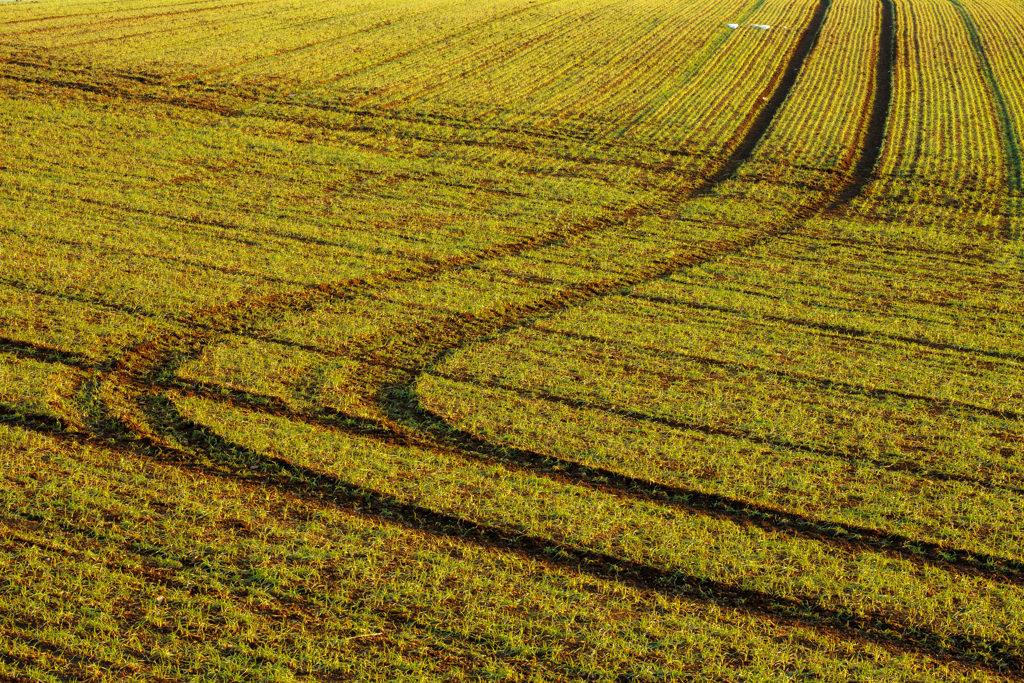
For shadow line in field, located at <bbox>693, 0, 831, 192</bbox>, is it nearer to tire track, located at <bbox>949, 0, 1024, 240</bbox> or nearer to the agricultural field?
the agricultural field

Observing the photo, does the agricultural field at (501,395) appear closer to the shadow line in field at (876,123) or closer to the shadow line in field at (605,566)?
the shadow line in field at (605,566)

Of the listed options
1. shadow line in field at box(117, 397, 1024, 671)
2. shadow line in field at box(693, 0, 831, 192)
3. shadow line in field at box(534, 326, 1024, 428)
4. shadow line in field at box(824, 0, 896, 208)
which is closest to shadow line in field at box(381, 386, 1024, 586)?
shadow line in field at box(117, 397, 1024, 671)

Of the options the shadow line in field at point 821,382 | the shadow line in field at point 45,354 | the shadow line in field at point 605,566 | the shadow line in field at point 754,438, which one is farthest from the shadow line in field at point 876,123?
the shadow line in field at point 45,354

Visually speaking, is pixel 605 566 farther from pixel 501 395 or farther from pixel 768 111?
pixel 768 111

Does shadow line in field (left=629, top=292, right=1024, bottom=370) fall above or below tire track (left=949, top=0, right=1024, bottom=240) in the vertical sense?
below

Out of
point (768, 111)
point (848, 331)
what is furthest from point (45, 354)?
point (768, 111)

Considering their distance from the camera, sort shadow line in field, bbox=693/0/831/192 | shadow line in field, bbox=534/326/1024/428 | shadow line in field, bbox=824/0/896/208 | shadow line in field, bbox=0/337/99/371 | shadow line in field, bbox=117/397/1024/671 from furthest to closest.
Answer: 1. shadow line in field, bbox=693/0/831/192
2. shadow line in field, bbox=824/0/896/208
3. shadow line in field, bbox=0/337/99/371
4. shadow line in field, bbox=534/326/1024/428
5. shadow line in field, bbox=117/397/1024/671

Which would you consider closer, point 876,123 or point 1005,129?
point 1005,129

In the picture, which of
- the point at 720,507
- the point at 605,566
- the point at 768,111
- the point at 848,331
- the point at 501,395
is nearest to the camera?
the point at 605,566
